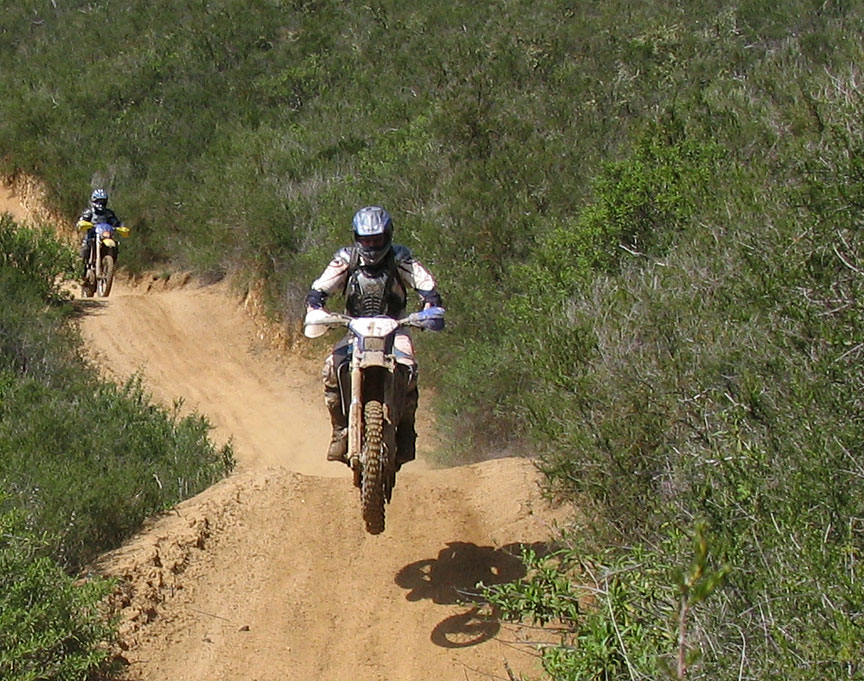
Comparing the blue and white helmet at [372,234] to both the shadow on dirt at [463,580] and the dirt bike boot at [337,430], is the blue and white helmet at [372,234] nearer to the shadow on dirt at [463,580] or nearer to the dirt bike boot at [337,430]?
the dirt bike boot at [337,430]

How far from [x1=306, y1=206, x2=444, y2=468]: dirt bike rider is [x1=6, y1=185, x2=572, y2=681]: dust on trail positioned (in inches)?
37.2

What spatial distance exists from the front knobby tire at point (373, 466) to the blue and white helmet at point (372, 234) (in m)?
1.13

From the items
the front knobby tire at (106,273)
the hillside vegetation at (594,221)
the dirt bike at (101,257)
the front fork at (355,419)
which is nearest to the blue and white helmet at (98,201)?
the dirt bike at (101,257)

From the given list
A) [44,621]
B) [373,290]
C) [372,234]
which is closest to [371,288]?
[373,290]

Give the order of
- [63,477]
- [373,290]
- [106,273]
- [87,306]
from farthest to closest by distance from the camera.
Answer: [106,273] → [87,306] → [63,477] → [373,290]

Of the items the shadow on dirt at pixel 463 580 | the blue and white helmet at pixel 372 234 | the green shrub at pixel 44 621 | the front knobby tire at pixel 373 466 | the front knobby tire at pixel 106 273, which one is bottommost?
the shadow on dirt at pixel 463 580

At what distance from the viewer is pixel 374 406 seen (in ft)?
20.9

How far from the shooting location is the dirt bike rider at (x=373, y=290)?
22.2 feet

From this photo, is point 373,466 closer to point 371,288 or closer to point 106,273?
point 371,288

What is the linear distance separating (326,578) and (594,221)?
4582 millimetres

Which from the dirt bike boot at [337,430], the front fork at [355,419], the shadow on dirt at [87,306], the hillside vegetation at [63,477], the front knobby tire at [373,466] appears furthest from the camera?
the shadow on dirt at [87,306]

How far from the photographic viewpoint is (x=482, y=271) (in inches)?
491

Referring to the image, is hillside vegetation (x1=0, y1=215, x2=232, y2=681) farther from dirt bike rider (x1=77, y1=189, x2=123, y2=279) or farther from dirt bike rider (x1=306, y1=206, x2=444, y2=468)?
dirt bike rider (x1=77, y1=189, x2=123, y2=279)

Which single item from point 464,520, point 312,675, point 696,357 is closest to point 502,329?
point 464,520
